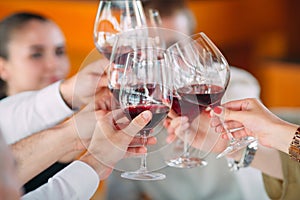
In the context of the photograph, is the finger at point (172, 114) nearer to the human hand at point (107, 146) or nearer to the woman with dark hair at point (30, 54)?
the human hand at point (107, 146)

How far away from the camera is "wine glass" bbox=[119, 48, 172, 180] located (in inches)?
47.9

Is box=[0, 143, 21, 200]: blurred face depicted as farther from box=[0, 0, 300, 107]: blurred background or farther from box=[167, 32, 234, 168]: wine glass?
box=[0, 0, 300, 107]: blurred background

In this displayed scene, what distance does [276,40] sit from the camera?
5.29m

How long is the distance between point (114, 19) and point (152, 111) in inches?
14.7

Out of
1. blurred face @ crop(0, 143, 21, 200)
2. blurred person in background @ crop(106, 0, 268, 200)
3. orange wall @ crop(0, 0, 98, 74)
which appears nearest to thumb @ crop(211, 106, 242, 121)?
blurred face @ crop(0, 143, 21, 200)

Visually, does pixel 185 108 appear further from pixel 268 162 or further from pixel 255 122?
pixel 268 162

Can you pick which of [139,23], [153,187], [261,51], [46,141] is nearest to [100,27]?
[139,23]

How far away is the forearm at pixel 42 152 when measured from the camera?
4.82ft

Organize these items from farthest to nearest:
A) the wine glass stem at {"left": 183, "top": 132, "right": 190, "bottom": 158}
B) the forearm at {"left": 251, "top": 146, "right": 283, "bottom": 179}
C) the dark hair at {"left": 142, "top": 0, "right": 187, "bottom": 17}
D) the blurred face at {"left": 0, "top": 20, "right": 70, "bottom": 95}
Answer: the dark hair at {"left": 142, "top": 0, "right": 187, "bottom": 17} → the blurred face at {"left": 0, "top": 20, "right": 70, "bottom": 95} → the forearm at {"left": 251, "top": 146, "right": 283, "bottom": 179} → the wine glass stem at {"left": 183, "top": 132, "right": 190, "bottom": 158}

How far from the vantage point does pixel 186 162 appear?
1.42 m

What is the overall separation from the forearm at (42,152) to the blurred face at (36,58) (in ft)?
1.31

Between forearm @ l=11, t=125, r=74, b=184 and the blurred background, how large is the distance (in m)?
2.61

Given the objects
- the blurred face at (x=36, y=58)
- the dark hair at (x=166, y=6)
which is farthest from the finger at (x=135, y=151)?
the dark hair at (x=166, y=6)

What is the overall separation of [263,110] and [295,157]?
0.37 feet
